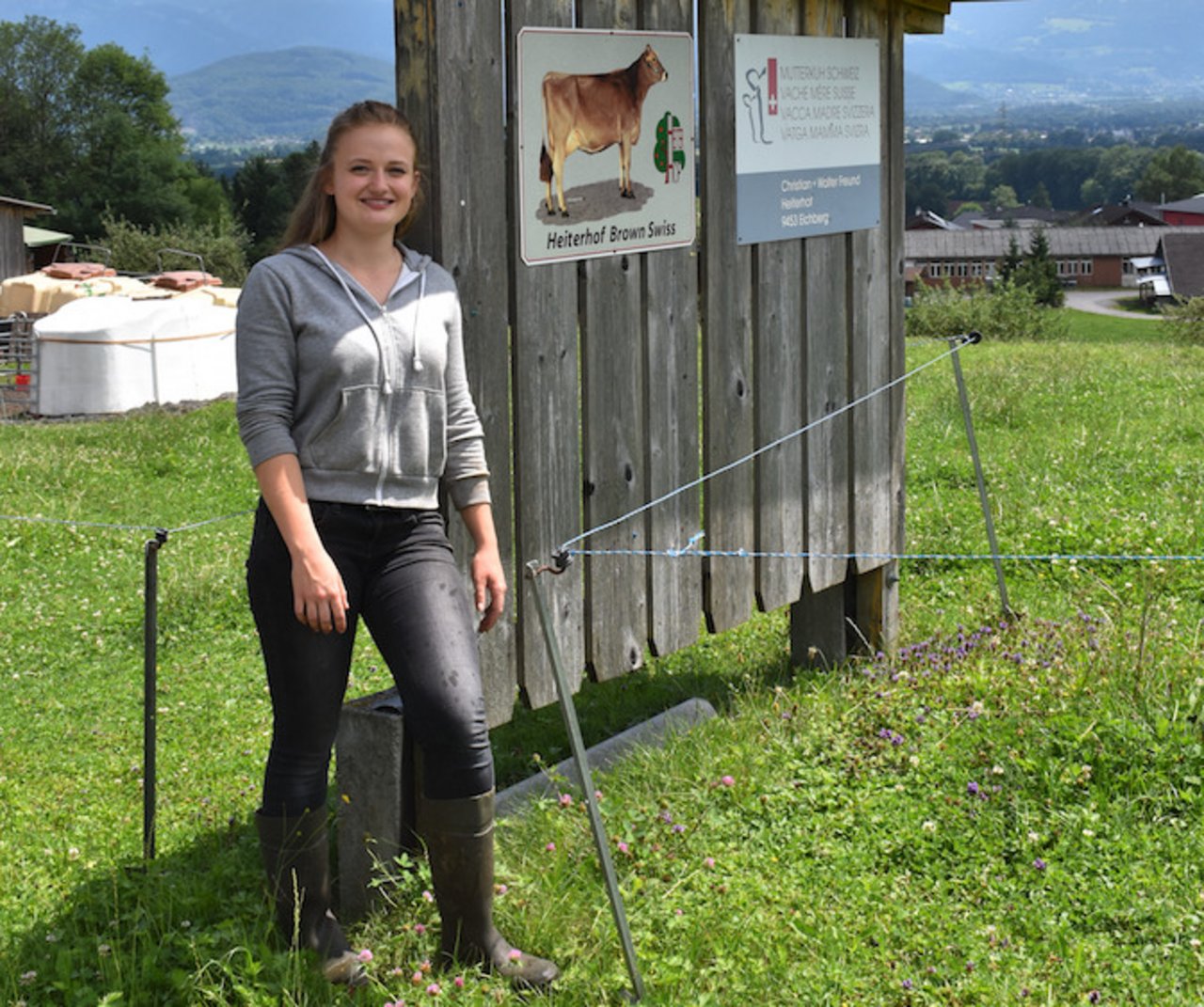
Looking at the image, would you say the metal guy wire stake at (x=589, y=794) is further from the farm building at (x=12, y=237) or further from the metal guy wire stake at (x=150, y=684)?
the farm building at (x=12, y=237)

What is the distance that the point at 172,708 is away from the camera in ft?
21.8

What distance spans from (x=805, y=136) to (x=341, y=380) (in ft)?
8.69

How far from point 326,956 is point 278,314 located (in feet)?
5.07

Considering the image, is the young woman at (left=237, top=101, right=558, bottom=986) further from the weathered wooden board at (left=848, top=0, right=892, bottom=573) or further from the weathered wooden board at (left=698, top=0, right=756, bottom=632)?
the weathered wooden board at (left=848, top=0, right=892, bottom=573)

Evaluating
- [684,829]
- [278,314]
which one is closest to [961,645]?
[684,829]

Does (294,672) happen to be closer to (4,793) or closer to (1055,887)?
(1055,887)

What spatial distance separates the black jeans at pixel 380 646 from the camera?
12.4ft

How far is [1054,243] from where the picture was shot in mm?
144750

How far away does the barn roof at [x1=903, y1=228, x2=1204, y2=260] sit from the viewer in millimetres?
139625

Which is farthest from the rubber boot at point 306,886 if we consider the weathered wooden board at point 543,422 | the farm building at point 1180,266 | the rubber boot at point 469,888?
the farm building at point 1180,266

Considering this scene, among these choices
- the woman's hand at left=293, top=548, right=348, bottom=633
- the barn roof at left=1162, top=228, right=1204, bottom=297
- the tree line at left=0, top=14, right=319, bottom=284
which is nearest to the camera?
the woman's hand at left=293, top=548, right=348, bottom=633

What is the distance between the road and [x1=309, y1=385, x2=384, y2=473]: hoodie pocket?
110 meters

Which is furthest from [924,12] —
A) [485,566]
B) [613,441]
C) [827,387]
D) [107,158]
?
[107,158]

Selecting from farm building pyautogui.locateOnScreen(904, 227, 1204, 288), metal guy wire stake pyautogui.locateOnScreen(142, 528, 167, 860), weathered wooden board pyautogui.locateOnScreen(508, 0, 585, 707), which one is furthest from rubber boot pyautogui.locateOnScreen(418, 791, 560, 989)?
farm building pyautogui.locateOnScreen(904, 227, 1204, 288)
